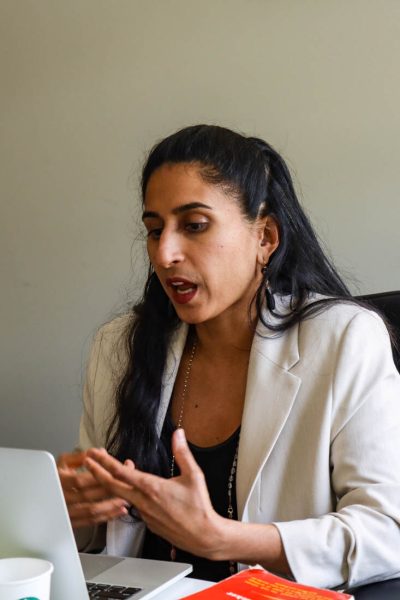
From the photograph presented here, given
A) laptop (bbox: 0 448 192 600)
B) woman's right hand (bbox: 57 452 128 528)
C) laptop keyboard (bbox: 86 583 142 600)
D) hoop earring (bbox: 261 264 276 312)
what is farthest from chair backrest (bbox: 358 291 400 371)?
laptop (bbox: 0 448 192 600)

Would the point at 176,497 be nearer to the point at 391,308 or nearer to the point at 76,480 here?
the point at 76,480

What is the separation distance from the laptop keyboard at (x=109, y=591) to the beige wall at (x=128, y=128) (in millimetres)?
1349

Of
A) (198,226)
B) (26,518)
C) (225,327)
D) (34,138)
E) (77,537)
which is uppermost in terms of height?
(34,138)

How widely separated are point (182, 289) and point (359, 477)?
0.47 m

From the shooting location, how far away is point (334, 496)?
143cm

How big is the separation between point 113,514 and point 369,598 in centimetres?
41

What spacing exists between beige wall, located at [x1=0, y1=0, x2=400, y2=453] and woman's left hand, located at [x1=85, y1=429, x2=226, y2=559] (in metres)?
1.27

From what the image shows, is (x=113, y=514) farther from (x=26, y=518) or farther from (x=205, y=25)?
(x=205, y=25)

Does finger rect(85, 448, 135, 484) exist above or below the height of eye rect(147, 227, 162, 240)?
below

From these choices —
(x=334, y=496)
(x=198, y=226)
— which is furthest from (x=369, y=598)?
(x=198, y=226)

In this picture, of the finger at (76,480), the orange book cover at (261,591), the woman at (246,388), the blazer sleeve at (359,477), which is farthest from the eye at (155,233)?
the orange book cover at (261,591)

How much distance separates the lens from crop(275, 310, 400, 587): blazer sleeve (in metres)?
1.23

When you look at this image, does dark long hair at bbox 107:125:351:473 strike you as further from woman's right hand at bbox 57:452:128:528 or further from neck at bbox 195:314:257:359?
woman's right hand at bbox 57:452:128:528

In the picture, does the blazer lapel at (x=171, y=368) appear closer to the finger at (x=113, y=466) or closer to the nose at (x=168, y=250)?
the nose at (x=168, y=250)
